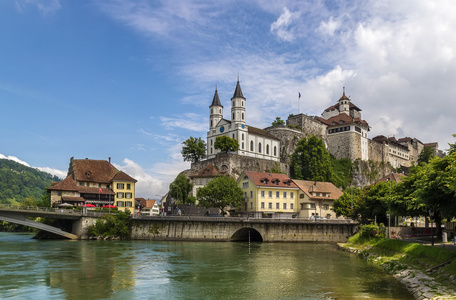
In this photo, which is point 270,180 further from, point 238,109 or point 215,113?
point 215,113

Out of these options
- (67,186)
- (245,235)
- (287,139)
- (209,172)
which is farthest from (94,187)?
(287,139)

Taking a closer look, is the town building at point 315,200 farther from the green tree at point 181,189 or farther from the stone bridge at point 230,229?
the green tree at point 181,189

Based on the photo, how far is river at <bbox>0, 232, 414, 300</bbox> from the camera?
2473 cm

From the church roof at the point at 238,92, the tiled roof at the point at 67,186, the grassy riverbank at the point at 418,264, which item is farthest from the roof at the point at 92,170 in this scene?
the grassy riverbank at the point at 418,264

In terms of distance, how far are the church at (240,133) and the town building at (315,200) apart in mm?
27390

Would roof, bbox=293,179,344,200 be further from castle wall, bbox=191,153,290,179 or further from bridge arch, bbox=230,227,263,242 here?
castle wall, bbox=191,153,290,179

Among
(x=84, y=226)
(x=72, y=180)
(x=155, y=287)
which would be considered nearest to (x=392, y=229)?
(x=155, y=287)

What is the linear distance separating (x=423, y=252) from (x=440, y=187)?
18.8 ft

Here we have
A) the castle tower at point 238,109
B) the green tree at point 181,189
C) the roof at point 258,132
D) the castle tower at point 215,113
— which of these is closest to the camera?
the green tree at point 181,189

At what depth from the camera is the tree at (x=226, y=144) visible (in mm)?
100750

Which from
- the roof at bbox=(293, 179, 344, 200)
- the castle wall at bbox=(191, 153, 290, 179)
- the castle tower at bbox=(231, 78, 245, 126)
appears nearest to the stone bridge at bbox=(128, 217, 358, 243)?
the roof at bbox=(293, 179, 344, 200)

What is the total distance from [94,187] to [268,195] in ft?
109

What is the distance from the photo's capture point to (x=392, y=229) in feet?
160

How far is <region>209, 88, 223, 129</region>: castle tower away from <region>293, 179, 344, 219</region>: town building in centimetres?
4126
